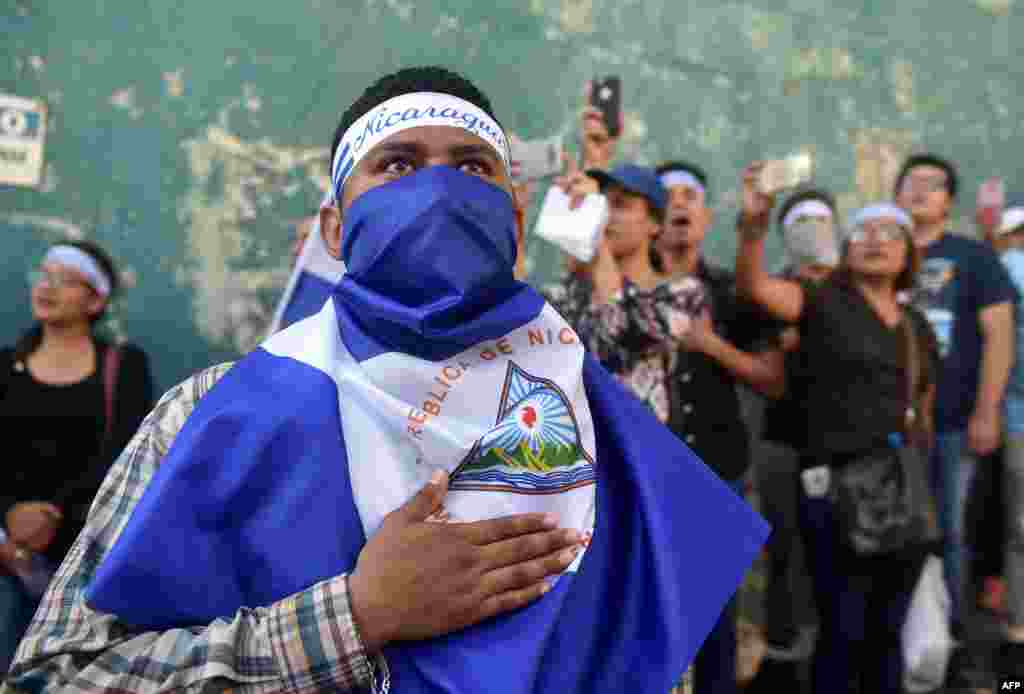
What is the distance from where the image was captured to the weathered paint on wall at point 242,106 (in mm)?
3842

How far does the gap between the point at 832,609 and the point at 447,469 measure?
2.84 meters

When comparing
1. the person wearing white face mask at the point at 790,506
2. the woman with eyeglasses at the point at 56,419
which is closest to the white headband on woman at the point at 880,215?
the person wearing white face mask at the point at 790,506

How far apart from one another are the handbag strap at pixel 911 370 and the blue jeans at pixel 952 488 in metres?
0.97

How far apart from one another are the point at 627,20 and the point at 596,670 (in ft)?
14.5

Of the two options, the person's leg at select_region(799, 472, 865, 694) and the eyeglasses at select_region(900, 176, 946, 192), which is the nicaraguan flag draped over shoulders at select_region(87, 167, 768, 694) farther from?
the eyeglasses at select_region(900, 176, 946, 192)

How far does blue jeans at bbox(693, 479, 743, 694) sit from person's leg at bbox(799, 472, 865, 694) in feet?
1.69

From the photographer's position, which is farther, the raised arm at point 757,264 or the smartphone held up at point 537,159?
the raised arm at point 757,264

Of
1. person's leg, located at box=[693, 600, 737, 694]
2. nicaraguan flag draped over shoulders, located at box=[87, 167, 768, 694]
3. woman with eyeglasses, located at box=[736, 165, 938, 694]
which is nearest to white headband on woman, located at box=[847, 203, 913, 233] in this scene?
woman with eyeglasses, located at box=[736, 165, 938, 694]

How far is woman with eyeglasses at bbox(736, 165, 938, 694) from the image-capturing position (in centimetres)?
363

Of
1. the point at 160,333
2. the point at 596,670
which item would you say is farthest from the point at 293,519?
the point at 160,333

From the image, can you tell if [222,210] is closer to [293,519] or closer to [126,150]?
[126,150]

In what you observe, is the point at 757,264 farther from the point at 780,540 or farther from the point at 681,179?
the point at 780,540

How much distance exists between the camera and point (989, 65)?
21.8ft

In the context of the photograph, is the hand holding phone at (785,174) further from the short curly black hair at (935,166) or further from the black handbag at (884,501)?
the short curly black hair at (935,166)
